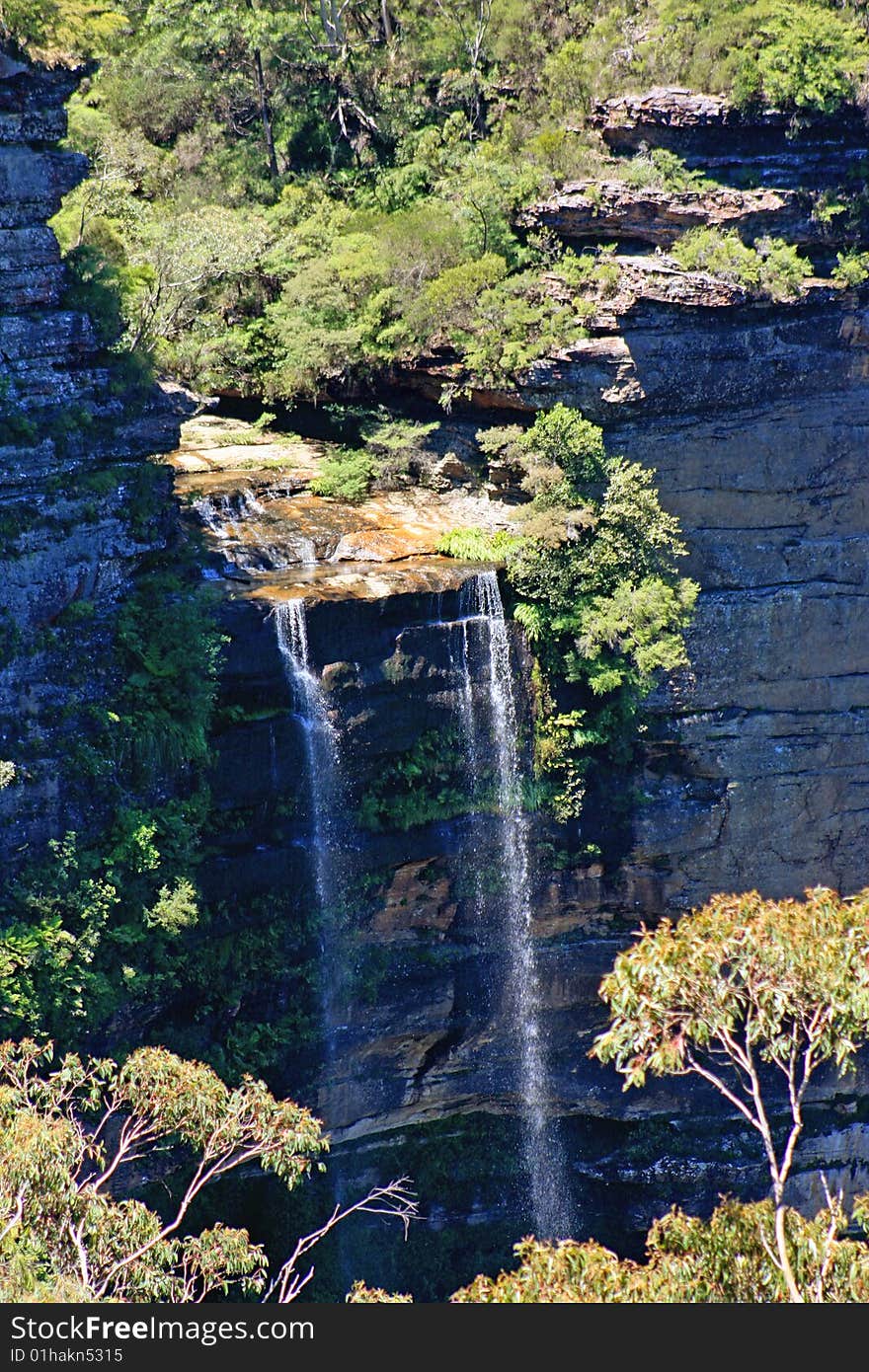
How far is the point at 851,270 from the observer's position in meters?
21.9

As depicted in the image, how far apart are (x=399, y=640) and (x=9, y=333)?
6.82 m

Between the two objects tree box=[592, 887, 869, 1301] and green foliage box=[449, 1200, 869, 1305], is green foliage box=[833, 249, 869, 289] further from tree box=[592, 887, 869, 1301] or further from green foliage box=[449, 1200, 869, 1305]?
green foliage box=[449, 1200, 869, 1305]

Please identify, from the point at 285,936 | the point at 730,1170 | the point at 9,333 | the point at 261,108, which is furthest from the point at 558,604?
the point at 261,108

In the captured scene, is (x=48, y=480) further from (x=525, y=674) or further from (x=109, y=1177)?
(x=109, y=1177)

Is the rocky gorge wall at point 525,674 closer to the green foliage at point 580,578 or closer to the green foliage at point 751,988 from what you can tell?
the green foliage at point 580,578

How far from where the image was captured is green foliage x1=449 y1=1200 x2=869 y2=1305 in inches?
451

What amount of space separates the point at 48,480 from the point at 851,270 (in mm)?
12961

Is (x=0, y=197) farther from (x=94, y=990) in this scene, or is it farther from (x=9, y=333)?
(x=94, y=990)

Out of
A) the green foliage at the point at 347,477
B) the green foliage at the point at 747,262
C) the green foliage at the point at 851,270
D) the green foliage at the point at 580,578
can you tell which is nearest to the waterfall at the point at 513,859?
the green foliage at the point at 580,578

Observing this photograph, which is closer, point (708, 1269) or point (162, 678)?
point (708, 1269)

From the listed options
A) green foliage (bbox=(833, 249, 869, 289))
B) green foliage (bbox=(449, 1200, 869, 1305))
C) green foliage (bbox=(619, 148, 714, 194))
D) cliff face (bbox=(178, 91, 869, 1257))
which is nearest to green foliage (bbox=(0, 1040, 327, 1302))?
green foliage (bbox=(449, 1200, 869, 1305))

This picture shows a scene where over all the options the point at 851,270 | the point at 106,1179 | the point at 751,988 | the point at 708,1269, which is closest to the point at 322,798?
the point at 106,1179

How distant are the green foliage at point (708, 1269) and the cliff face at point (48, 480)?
888 cm

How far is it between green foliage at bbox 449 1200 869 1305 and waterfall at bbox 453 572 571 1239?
397 inches
